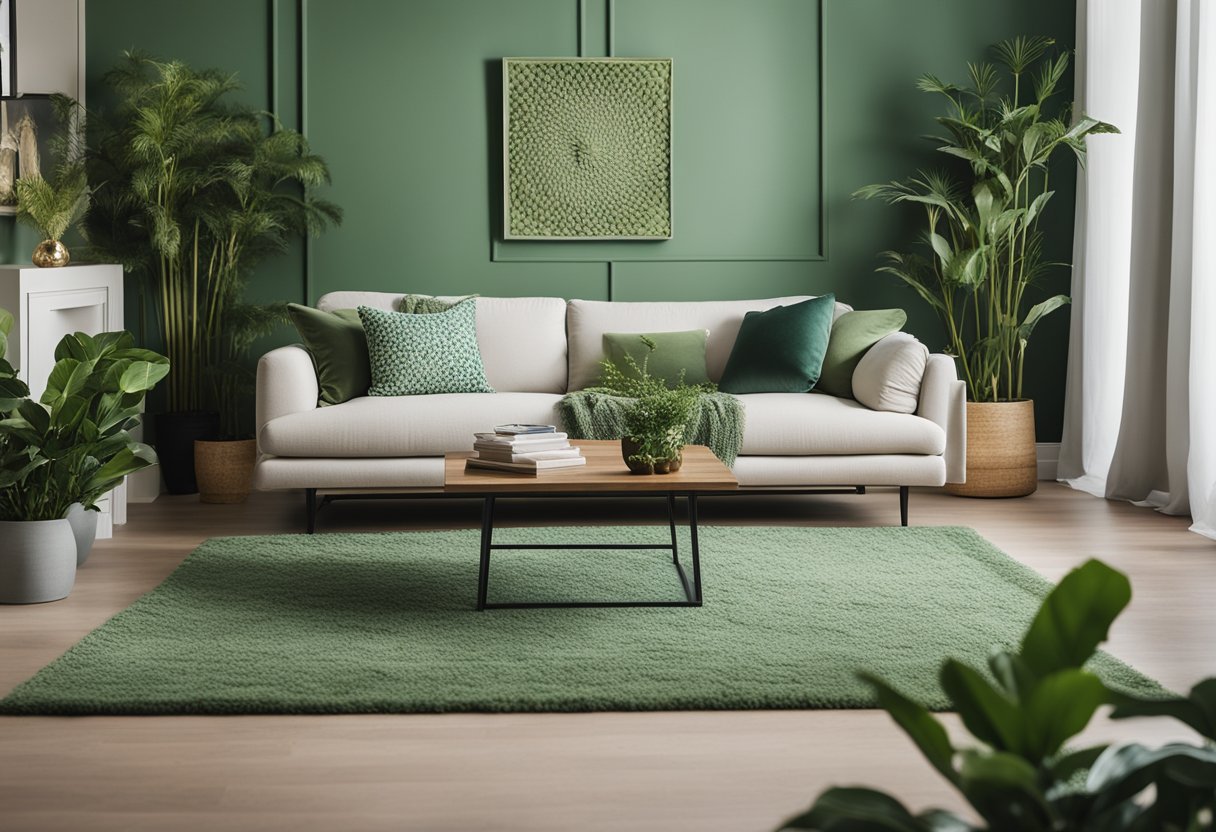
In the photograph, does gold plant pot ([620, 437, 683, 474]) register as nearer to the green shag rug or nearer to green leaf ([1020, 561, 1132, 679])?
the green shag rug

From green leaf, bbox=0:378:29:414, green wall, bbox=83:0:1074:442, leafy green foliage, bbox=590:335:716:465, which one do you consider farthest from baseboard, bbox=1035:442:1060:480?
green leaf, bbox=0:378:29:414

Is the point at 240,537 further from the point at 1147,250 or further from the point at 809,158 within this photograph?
the point at 1147,250

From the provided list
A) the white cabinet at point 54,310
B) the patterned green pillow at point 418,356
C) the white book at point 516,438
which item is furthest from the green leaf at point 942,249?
the white cabinet at point 54,310

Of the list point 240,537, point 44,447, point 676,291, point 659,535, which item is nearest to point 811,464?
point 659,535

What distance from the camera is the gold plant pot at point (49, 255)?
4645mm

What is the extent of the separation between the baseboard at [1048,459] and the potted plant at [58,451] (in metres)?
4.17

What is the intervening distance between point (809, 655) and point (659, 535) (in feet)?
5.10

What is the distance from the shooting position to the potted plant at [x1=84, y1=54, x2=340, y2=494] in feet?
17.4

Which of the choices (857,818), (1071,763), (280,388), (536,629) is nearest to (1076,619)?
(1071,763)

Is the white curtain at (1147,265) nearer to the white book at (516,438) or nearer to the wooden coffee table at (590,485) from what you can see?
the wooden coffee table at (590,485)

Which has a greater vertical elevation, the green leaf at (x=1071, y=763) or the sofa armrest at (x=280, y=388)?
the sofa armrest at (x=280, y=388)

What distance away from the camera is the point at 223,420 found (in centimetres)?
574

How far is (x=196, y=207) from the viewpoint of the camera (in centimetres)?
539

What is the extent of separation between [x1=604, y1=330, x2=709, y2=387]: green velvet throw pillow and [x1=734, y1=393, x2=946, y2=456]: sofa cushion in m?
0.55
